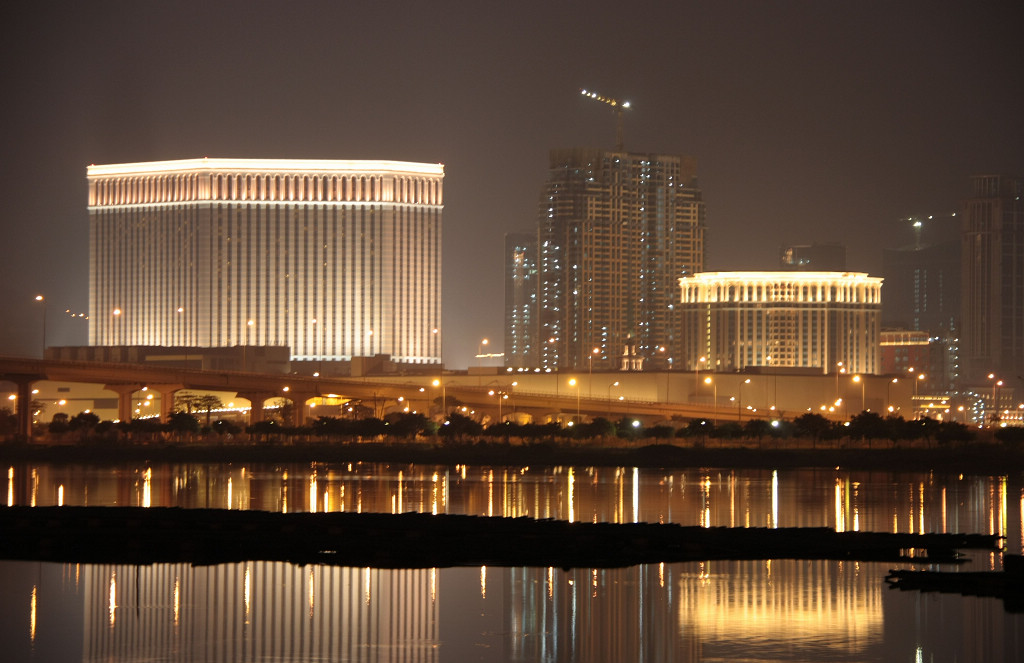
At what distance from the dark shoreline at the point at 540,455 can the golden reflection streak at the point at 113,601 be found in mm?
66720

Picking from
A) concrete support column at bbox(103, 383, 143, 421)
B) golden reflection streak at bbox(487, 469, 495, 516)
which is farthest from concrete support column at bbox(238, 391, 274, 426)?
golden reflection streak at bbox(487, 469, 495, 516)

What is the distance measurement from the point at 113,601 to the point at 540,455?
72.6 metres

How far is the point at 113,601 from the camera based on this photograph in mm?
44031

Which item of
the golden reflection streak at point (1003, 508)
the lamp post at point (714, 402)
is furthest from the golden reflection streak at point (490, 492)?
the lamp post at point (714, 402)

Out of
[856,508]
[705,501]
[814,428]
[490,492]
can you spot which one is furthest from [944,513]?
[814,428]

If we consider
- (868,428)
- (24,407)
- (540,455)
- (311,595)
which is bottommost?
(311,595)

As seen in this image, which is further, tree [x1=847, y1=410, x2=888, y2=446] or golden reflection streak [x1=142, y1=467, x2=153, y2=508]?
tree [x1=847, y1=410, x2=888, y2=446]

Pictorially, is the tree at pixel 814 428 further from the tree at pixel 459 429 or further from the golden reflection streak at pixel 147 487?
the golden reflection streak at pixel 147 487

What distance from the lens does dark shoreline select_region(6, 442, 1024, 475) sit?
10844 cm

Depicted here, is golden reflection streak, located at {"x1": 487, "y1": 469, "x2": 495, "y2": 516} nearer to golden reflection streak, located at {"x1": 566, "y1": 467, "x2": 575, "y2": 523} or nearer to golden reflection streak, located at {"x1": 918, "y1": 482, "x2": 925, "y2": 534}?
golden reflection streak, located at {"x1": 566, "y1": 467, "x2": 575, "y2": 523}

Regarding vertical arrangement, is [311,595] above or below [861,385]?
below

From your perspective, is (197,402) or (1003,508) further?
(197,402)

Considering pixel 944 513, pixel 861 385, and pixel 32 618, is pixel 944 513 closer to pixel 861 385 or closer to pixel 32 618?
pixel 32 618

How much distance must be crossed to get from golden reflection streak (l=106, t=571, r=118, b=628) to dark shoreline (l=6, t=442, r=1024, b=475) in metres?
66.7
